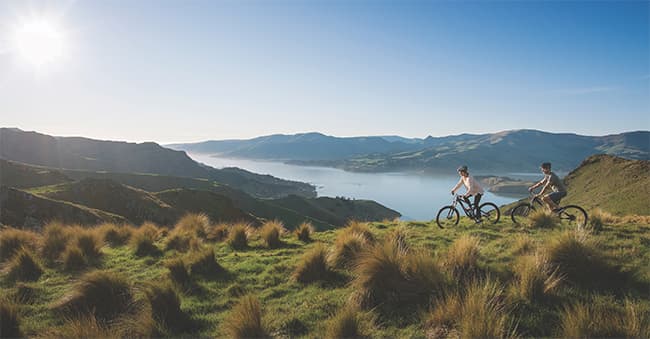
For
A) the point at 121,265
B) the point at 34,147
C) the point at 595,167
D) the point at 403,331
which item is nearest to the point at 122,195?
the point at 121,265

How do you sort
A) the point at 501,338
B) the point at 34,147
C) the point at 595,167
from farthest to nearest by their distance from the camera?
the point at 34,147
the point at 595,167
the point at 501,338

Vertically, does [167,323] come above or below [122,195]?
above

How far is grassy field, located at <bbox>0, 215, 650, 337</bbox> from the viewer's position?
4555 mm

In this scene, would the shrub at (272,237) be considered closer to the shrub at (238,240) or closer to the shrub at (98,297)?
the shrub at (238,240)

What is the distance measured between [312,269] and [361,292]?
1.79 metres

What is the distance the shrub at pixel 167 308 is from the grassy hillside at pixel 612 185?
33704 mm

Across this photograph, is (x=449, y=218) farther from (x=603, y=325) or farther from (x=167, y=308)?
(x=167, y=308)

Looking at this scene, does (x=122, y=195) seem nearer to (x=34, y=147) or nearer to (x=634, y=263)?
(x=634, y=263)

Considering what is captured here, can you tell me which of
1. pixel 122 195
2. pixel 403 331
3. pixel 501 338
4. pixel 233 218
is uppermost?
pixel 501 338

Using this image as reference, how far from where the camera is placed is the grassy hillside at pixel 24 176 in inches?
1870

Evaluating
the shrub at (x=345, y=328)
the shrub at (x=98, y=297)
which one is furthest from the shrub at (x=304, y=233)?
the shrub at (x=345, y=328)

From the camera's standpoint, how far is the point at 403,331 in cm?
471

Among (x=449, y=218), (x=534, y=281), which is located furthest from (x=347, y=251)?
(x=449, y=218)

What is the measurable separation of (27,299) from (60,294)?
576 mm
